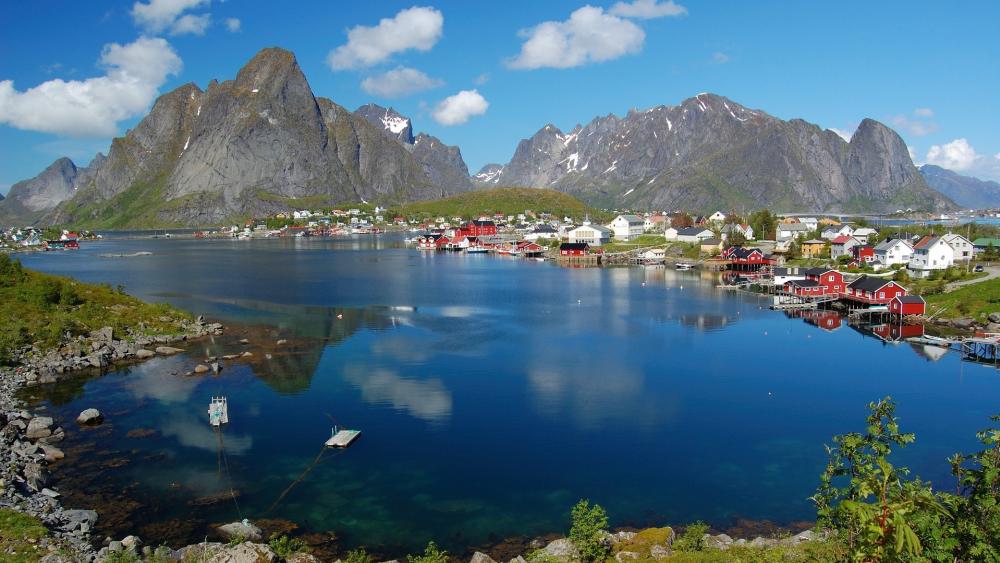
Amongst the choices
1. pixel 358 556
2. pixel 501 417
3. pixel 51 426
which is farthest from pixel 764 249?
pixel 51 426

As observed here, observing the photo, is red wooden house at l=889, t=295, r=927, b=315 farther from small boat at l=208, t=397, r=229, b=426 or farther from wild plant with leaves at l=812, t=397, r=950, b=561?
small boat at l=208, t=397, r=229, b=426

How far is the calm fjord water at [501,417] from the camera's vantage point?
44.7 feet

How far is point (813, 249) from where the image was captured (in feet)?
187

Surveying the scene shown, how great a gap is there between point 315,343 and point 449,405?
11202 millimetres

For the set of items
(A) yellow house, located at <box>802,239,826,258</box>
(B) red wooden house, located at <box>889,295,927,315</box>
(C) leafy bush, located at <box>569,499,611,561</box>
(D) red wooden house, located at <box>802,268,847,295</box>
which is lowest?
(C) leafy bush, located at <box>569,499,611,561</box>

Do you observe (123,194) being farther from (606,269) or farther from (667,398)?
(667,398)

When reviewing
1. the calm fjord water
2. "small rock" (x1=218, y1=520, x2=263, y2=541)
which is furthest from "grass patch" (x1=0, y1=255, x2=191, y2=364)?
"small rock" (x1=218, y1=520, x2=263, y2=541)

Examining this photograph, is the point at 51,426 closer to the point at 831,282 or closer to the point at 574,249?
the point at 831,282

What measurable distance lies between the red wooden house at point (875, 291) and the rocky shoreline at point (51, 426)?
34709 mm

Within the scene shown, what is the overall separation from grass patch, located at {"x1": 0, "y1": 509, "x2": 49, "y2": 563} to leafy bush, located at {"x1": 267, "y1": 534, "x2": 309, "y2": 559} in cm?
349

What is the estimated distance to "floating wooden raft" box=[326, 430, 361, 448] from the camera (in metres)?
16.5

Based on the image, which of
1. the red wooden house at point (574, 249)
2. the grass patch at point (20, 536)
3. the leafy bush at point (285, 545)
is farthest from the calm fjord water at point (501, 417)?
the red wooden house at point (574, 249)

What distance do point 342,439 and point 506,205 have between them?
127 meters

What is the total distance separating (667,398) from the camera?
20.6m
